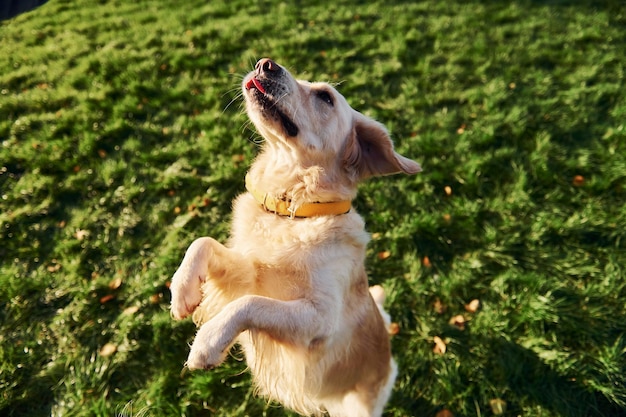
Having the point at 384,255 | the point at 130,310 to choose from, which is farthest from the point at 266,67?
the point at 130,310

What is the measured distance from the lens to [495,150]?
458 centimetres

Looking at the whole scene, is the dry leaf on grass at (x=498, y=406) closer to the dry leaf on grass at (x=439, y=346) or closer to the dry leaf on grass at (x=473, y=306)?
the dry leaf on grass at (x=439, y=346)

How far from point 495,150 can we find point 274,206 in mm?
3288

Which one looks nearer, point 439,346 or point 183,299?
point 183,299

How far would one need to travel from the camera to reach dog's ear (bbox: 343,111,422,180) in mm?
2574

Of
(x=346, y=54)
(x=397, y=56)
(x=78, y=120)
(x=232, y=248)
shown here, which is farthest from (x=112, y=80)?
(x=232, y=248)

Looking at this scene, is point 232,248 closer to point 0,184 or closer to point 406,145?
point 406,145

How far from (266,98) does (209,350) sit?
4.86 ft

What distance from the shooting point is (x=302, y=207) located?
2369 millimetres

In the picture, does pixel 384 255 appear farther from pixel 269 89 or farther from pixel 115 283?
pixel 115 283

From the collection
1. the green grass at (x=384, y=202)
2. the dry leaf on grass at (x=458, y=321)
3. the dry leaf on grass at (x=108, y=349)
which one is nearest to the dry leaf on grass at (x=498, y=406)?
the green grass at (x=384, y=202)

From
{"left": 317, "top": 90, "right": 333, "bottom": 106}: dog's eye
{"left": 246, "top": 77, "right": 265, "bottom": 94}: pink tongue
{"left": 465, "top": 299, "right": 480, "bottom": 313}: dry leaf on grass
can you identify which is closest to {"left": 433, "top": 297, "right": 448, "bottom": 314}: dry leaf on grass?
{"left": 465, "top": 299, "right": 480, "bottom": 313}: dry leaf on grass

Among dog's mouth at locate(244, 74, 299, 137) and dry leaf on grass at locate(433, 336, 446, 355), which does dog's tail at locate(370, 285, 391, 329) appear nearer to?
dry leaf on grass at locate(433, 336, 446, 355)

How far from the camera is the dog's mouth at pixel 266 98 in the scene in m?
2.38
